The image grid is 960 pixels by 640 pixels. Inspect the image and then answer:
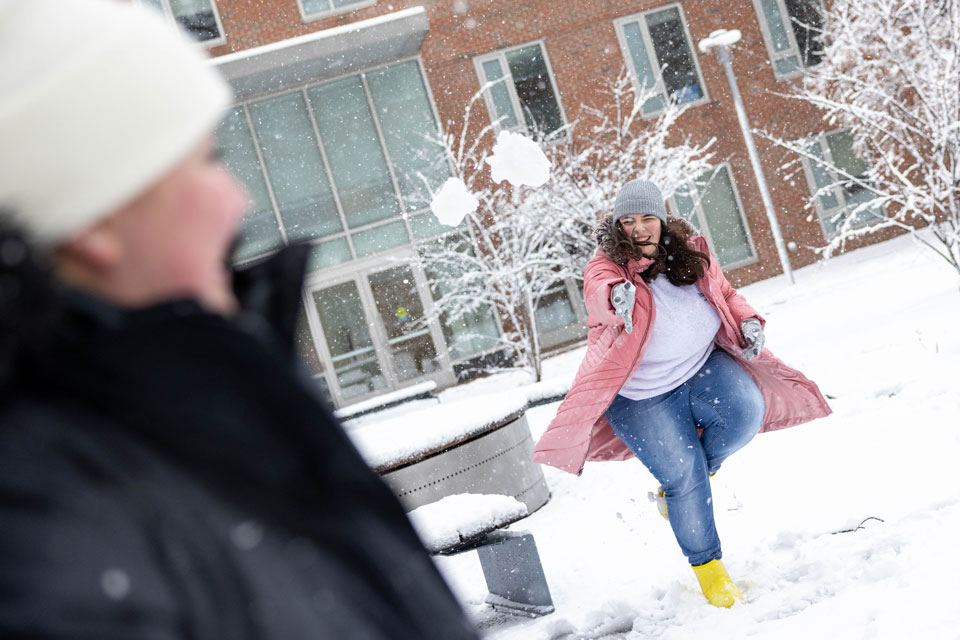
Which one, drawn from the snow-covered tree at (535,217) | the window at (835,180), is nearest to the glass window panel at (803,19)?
the window at (835,180)

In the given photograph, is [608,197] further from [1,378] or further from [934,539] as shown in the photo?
[1,378]

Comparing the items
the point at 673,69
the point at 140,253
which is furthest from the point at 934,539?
the point at 673,69

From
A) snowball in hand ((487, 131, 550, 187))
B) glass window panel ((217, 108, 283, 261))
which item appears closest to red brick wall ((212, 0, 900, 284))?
glass window panel ((217, 108, 283, 261))

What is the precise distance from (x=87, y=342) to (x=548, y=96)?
55.0ft

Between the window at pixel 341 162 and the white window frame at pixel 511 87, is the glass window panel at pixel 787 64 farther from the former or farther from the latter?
the window at pixel 341 162

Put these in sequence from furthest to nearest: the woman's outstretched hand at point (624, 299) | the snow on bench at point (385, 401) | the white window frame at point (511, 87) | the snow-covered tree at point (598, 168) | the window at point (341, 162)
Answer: the white window frame at point (511, 87), the window at point (341, 162), the snow-covered tree at point (598, 168), the snow on bench at point (385, 401), the woman's outstretched hand at point (624, 299)

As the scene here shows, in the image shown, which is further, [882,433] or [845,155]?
[845,155]

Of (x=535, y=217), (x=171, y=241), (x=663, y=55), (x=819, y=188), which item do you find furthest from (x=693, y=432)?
(x=819, y=188)

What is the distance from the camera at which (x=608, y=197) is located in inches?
516

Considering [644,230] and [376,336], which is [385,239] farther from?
[644,230]

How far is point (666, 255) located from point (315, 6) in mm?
14506

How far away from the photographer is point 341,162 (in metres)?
15.5

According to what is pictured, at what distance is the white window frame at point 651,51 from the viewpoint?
55.4 ft

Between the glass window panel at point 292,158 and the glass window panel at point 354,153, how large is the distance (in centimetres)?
29
